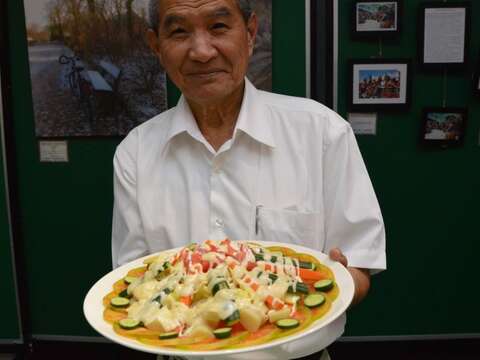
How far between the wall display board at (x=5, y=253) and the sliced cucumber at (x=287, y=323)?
2.77 metres

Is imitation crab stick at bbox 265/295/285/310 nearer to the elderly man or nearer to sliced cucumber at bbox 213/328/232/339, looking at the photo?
sliced cucumber at bbox 213/328/232/339

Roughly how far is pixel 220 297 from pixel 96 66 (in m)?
2.40

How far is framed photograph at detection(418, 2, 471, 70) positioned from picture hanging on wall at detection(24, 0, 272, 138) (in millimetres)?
937

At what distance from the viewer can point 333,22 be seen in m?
3.03

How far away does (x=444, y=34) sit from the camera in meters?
3.00

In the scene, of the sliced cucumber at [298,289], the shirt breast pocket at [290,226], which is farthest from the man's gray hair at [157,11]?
the sliced cucumber at [298,289]

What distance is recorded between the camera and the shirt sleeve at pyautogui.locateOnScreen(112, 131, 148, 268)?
5.67 feet

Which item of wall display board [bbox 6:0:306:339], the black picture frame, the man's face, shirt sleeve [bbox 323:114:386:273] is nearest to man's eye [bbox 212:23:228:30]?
the man's face

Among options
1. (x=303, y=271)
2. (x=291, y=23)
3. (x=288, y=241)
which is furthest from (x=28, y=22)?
(x=303, y=271)

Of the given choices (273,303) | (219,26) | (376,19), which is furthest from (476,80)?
(273,303)

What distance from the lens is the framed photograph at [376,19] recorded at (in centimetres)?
298

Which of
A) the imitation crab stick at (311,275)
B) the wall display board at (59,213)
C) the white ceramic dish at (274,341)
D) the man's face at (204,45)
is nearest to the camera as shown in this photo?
the white ceramic dish at (274,341)

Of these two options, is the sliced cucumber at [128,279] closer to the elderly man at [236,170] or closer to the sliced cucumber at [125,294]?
the sliced cucumber at [125,294]

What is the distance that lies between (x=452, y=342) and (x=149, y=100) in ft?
8.44
